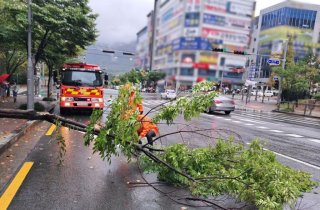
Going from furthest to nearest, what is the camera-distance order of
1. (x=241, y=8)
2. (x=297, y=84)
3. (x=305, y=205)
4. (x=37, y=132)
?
1. (x=297, y=84)
2. (x=37, y=132)
3. (x=241, y=8)
4. (x=305, y=205)

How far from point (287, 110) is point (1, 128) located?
28.3 m

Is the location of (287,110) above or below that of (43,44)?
below

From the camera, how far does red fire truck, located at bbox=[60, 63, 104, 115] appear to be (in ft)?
50.9

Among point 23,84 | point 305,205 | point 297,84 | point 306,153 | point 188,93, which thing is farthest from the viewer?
point 23,84

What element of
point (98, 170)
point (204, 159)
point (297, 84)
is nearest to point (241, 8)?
point (204, 159)

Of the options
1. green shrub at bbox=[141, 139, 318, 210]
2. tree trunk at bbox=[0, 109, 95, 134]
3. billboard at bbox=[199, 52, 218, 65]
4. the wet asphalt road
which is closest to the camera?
green shrub at bbox=[141, 139, 318, 210]

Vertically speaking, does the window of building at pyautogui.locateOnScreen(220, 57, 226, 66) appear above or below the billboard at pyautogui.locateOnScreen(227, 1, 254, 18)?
below

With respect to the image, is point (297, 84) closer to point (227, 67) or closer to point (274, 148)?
point (274, 148)

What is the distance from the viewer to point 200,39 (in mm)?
6191

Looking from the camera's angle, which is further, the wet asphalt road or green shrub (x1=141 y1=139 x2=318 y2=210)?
the wet asphalt road

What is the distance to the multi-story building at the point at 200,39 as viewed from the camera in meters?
5.86

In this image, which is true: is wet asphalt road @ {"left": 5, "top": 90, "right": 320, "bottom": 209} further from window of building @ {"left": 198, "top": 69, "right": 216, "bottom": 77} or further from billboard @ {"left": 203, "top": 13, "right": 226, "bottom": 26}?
billboard @ {"left": 203, "top": 13, "right": 226, "bottom": 26}

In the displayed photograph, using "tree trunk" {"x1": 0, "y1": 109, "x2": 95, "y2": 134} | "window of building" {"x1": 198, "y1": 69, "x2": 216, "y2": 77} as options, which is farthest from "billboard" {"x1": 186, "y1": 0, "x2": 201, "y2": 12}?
"tree trunk" {"x1": 0, "y1": 109, "x2": 95, "y2": 134}

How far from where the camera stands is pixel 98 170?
20.1 ft
